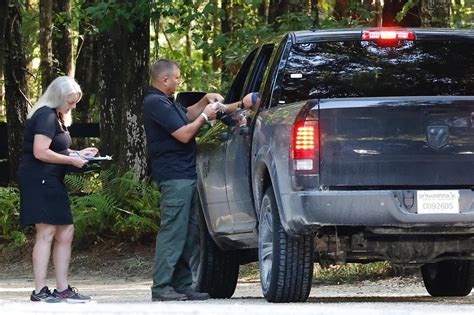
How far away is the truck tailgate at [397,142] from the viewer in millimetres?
8586

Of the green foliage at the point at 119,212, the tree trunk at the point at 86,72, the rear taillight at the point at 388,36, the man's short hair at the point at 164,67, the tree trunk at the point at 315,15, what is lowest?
the tree trunk at the point at 86,72

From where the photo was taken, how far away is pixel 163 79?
34.5 feet

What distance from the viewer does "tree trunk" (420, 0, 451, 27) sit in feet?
51.8

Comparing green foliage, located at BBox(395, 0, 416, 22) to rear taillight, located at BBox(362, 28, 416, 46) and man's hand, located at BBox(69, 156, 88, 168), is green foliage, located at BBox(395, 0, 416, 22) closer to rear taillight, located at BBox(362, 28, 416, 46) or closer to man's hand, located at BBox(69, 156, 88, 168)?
rear taillight, located at BBox(362, 28, 416, 46)

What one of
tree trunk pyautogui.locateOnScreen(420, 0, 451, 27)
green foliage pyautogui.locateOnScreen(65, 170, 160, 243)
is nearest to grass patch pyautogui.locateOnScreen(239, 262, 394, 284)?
tree trunk pyautogui.locateOnScreen(420, 0, 451, 27)

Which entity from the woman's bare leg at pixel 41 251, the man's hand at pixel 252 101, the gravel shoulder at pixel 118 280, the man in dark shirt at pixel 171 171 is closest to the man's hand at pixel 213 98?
the man in dark shirt at pixel 171 171

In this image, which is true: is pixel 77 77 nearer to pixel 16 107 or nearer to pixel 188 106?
pixel 16 107

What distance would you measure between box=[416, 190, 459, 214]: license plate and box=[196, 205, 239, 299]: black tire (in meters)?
2.99

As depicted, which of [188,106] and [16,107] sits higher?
[188,106]

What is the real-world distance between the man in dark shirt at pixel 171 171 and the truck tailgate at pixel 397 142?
5.90ft

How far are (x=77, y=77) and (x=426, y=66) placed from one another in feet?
77.8

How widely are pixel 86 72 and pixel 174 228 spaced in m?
22.6

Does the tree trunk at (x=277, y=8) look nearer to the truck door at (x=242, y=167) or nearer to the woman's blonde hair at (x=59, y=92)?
the truck door at (x=242, y=167)

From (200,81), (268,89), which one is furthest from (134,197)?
(200,81)
